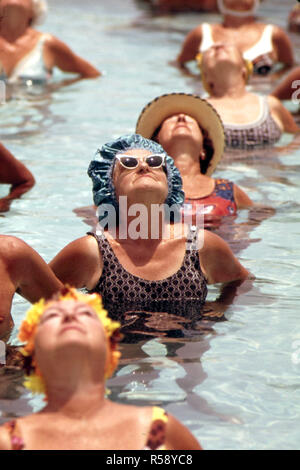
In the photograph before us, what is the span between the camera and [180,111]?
281 inches

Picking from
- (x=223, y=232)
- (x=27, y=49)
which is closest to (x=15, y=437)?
(x=223, y=232)

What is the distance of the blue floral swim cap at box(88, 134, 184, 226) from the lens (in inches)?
226

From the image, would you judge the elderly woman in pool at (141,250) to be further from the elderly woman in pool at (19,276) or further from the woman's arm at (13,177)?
the woman's arm at (13,177)

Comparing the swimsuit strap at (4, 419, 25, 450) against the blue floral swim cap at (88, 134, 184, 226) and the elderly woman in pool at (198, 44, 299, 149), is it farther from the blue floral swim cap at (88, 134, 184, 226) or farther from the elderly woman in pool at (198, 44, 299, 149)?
the elderly woman in pool at (198, 44, 299, 149)

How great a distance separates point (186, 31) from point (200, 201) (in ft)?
Answer: 26.9

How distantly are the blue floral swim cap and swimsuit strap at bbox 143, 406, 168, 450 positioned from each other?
2262 millimetres

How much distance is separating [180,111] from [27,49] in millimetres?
4494

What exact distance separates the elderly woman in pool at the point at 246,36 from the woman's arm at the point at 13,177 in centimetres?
482

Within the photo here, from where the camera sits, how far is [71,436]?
139 inches

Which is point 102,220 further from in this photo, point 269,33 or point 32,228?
point 269,33

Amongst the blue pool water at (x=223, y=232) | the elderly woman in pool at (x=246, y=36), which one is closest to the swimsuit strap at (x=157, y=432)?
the blue pool water at (x=223, y=232)

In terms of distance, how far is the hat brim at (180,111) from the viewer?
7051 millimetres

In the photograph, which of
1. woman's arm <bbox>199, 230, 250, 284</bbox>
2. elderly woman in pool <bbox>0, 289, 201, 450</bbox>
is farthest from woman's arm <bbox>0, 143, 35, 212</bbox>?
elderly woman in pool <bbox>0, 289, 201, 450</bbox>

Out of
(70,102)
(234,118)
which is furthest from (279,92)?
(70,102)
